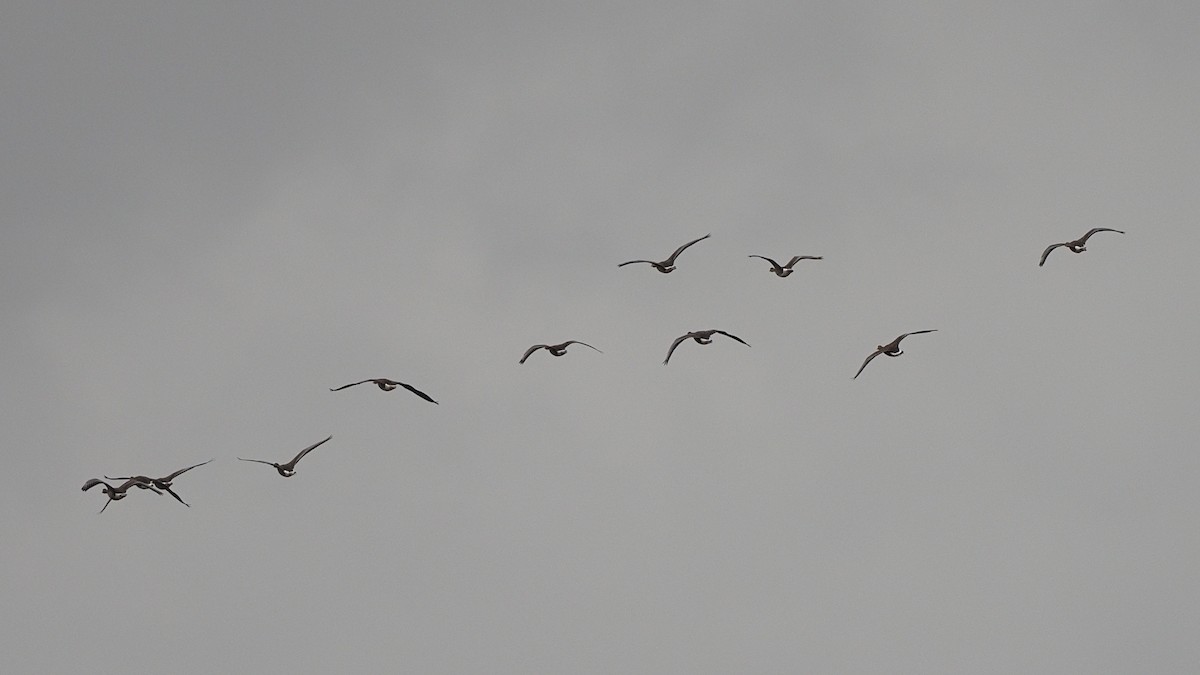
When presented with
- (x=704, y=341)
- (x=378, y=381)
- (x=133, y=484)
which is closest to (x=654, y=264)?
(x=704, y=341)

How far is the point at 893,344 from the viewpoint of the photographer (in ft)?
588

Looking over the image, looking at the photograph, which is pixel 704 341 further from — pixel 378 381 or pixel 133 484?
pixel 133 484

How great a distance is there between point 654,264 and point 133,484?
30.7m

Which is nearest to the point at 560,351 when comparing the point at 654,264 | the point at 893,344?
the point at 654,264

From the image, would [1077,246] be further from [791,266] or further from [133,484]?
[133,484]

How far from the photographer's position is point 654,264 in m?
177

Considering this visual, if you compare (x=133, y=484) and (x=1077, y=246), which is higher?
(x=1077, y=246)

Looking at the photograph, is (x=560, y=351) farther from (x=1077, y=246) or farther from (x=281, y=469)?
(x=1077, y=246)

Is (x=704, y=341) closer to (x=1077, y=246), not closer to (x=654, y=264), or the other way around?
(x=654, y=264)

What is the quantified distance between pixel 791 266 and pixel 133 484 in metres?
37.9

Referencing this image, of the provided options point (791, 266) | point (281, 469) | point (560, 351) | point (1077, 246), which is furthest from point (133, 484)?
point (1077, 246)

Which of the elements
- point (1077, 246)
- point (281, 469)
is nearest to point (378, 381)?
point (281, 469)

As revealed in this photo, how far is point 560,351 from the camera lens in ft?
580

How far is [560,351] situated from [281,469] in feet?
53.8
